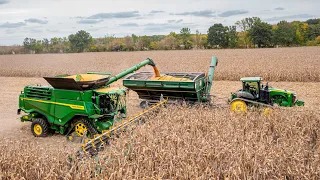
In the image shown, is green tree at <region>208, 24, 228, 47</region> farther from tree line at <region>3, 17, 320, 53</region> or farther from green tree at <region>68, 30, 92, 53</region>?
green tree at <region>68, 30, 92, 53</region>

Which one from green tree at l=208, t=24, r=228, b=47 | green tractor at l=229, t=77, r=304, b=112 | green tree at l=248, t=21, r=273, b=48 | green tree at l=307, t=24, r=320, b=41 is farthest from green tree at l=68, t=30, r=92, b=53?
green tractor at l=229, t=77, r=304, b=112

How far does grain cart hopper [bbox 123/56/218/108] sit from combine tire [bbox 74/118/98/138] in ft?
6.59

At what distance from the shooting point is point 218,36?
61562mm

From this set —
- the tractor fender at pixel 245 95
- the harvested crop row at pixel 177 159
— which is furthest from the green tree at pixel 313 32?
the harvested crop row at pixel 177 159

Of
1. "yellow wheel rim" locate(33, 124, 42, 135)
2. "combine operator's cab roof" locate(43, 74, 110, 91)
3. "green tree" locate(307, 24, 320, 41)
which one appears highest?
"green tree" locate(307, 24, 320, 41)

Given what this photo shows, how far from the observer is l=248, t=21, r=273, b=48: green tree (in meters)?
57.8

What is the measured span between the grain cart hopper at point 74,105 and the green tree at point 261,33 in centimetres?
5469

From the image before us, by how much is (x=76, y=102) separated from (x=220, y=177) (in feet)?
16.2

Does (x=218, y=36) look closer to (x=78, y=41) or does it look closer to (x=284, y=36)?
(x=284, y=36)

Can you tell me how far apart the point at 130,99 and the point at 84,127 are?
18.4ft

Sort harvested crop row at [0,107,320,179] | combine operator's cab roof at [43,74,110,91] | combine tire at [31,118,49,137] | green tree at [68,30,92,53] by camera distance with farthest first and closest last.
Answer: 1. green tree at [68,30,92,53]
2. combine tire at [31,118,49,137]
3. combine operator's cab roof at [43,74,110,91]
4. harvested crop row at [0,107,320,179]

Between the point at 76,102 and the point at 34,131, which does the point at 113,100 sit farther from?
the point at 34,131

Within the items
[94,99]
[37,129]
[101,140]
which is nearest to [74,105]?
[94,99]

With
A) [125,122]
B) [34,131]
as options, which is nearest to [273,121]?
[125,122]
